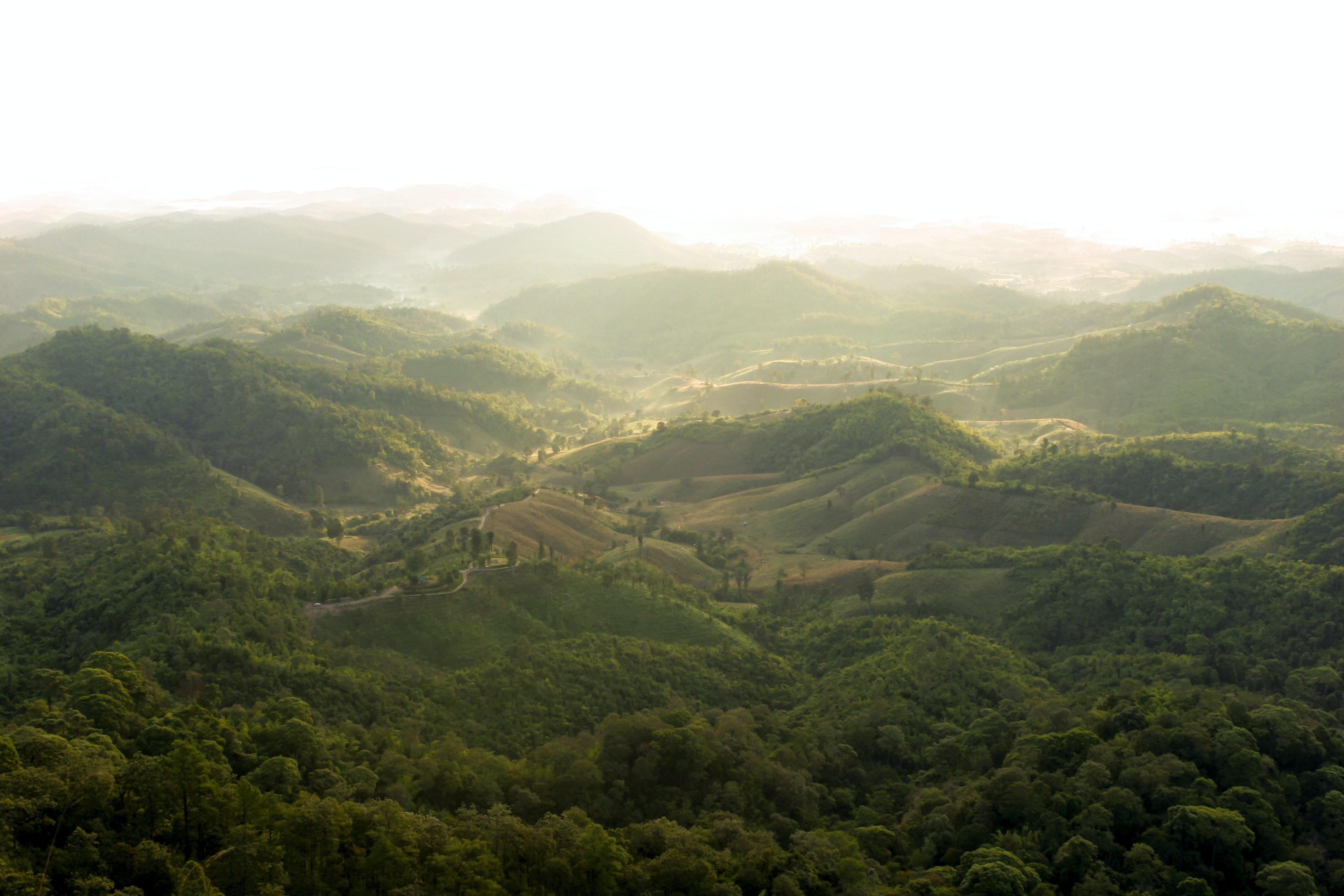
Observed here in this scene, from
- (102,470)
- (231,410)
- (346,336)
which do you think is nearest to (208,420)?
(231,410)

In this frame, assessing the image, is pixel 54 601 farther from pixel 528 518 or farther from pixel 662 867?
pixel 662 867

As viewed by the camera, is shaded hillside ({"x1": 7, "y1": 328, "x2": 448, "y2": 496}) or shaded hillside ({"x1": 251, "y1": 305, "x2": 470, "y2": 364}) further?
shaded hillside ({"x1": 251, "y1": 305, "x2": 470, "y2": 364})

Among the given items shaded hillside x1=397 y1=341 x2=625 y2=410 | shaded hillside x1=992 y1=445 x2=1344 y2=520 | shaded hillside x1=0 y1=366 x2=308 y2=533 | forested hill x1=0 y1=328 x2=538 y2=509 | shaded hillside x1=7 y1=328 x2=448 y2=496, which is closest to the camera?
shaded hillside x1=992 y1=445 x2=1344 y2=520

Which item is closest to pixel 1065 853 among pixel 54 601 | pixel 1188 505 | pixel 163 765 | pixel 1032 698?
pixel 1032 698

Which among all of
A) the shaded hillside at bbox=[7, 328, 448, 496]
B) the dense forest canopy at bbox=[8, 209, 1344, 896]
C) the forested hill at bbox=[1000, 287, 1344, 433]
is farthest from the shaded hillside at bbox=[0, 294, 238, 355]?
the forested hill at bbox=[1000, 287, 1344, 433]

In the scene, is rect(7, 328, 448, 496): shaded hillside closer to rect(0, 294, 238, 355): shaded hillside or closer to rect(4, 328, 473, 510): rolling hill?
rect(4, 328, 473, 510): rolling hill

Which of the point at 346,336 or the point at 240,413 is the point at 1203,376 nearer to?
the point at 240,413

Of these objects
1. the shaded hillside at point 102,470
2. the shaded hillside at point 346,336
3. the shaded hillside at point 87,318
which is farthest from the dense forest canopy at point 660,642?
the shaded hillside at point 87,318

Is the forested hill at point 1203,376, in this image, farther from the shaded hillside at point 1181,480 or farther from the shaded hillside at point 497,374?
the shaded hillside at point 497,374

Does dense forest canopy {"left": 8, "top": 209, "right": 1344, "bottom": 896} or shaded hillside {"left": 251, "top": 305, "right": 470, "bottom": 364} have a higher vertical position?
shaded hillside {"left": 251, "top": 305, "right": 470, "bottom": 364}
